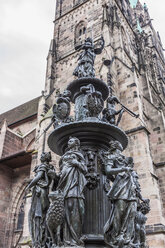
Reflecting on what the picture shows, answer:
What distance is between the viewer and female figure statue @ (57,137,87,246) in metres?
3.05

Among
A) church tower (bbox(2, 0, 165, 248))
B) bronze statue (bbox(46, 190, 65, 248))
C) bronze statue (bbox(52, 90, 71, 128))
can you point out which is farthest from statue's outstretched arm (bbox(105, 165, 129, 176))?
bronze statue (bbox(52, 90, 71, 128))

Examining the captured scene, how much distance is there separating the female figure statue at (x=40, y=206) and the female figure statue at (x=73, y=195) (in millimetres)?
298

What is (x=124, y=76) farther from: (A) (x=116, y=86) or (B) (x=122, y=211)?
(B) (x=122, y=211)

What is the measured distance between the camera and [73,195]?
3.17m

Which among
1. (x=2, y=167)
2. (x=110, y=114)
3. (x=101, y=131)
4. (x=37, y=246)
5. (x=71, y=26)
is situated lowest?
(x=37, y=246)

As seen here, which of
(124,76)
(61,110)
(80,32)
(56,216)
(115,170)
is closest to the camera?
(56,216)

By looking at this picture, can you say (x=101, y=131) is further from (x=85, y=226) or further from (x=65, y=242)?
(x=65, y=242)

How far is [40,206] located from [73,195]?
24.8 inches

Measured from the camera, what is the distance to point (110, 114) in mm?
4582

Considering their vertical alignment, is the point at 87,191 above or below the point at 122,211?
above

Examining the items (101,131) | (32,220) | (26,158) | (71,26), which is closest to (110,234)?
(32,220)

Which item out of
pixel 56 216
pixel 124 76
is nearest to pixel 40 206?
pixel 56 216

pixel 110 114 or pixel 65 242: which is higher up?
pixel 110 114

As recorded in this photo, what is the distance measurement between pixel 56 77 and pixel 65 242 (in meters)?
15.5
